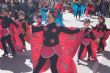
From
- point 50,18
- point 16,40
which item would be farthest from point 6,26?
point 50,18

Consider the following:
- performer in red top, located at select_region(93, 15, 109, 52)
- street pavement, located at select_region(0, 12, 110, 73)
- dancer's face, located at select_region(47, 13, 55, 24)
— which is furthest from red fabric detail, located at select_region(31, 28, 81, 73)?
performer in red top, located at select_region(93, 15, 109, 52)

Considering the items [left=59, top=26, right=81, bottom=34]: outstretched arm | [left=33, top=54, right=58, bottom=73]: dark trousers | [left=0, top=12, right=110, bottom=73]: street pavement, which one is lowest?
[left=0, top=12, right=110, bottom=73]: street pavement

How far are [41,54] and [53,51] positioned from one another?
289 mm

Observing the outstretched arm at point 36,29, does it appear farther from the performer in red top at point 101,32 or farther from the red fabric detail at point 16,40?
the performer in red top at point 101,32

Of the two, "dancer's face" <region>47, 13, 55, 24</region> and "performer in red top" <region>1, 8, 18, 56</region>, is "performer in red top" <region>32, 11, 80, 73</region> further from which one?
"performer in red top" <region>1, 8, 18, 56</region>

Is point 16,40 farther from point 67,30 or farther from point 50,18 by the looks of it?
point 50,18

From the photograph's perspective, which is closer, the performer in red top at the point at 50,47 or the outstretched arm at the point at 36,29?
the performer in red top at the point at 50,47

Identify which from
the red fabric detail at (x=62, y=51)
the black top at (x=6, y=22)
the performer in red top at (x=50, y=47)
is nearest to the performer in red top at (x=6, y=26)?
the black top at (x=6, y=22)

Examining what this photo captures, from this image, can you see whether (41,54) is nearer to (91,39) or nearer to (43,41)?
(43,41)

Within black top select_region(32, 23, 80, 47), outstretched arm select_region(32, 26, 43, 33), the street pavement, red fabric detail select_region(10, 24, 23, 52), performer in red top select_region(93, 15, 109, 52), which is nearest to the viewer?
black top select_region(32, 23, 80, 47)

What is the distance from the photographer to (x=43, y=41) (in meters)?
7.95

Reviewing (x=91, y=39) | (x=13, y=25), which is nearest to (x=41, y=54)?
(x=91, y=39)

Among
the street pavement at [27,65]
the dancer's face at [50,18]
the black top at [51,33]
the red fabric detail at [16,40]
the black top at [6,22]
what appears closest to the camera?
the dancer's face at [50,18]

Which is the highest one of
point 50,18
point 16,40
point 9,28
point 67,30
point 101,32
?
point 50,18
